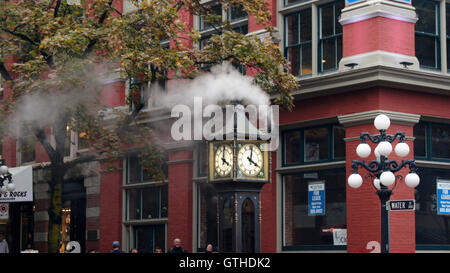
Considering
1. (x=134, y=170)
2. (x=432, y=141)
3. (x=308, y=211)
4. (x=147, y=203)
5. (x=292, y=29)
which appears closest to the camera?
(x=432, y=141)

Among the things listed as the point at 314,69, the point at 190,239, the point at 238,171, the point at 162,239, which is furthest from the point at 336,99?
the point at 162,239

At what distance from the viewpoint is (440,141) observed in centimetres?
1684

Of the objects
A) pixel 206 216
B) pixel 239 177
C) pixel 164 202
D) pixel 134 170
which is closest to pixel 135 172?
pixel 134 170

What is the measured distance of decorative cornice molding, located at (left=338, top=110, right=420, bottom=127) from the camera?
50.8 feet

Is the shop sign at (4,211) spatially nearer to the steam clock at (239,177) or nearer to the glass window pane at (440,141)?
the steam clock at (239,177)

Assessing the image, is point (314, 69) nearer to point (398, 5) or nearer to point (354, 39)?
point (354, 39)

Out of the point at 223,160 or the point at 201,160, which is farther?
the point at 201,160

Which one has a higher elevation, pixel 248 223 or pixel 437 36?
pixel 437 36

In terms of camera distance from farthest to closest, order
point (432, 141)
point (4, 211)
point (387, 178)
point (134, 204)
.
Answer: point (4, 211) < point (134, 204) < point (432, 141) < point (387, 178)

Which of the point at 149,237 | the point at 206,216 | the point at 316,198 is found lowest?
the point at 149,237

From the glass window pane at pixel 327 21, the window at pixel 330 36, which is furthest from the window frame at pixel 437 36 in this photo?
the glass window pane at pixel 327 21

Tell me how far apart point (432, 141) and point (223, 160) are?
652 cm

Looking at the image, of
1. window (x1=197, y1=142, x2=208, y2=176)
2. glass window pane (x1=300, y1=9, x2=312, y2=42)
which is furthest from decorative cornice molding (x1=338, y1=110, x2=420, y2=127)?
window (x1=197, y1=142, x2=208, y2=176)

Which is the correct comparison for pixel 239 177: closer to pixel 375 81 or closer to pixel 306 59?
pixel 375 81
